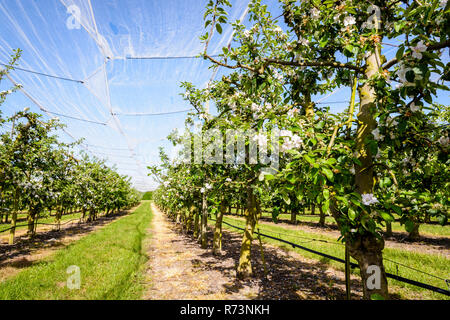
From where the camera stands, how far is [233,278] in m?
6.70

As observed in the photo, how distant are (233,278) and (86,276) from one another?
4760mm

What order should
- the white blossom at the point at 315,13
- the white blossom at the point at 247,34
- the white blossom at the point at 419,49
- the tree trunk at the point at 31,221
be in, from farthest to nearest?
1. the tree trunk at the point at 31,221
2. the white blossom at the point at 247,34
3. the white blossom at the point at 315,13
4. the white blossom at the point at 419,49

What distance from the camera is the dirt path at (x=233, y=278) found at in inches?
219

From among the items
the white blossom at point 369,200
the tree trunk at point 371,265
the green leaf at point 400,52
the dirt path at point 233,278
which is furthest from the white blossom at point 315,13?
the dirt path at point 233,278

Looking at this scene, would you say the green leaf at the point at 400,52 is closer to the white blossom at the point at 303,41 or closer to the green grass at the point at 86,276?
the white blossom at the point at 303,41

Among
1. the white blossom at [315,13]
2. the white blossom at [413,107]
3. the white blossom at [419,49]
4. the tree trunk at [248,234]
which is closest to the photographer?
the white blossom at [419,49]

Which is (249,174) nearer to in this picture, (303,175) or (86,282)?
(303,175)

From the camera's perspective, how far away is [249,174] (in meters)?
6.14

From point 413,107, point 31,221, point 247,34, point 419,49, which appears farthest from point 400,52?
point 31,221

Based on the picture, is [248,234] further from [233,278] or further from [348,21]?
[348,21]

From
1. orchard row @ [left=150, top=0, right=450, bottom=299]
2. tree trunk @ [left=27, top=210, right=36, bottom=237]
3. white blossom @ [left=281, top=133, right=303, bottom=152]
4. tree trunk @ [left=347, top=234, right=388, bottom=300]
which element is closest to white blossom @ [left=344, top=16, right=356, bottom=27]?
orchard row @ [left=150, top=0, right=450, bottom=299]

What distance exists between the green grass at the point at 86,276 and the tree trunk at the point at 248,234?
3.03 m

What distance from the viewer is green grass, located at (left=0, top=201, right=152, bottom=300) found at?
534 centimetres
